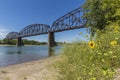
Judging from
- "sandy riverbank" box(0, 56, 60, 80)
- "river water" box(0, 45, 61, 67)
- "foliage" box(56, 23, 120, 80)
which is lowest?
"river water" box(0, 45, 61, 67)

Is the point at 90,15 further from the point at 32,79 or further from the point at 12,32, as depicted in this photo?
the point at 12,32

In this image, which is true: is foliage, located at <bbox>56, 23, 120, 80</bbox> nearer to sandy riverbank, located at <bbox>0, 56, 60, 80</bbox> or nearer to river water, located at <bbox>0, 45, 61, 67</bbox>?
sandy riverbank, located at <bbox>0, 56, 60, 80</bbox>

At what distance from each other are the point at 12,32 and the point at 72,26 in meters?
87.2

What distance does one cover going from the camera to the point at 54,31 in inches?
3713

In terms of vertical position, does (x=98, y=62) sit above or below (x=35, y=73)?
above

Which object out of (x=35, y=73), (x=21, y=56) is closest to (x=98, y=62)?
(x=35, y=73)

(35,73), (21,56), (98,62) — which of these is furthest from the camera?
(21,56)

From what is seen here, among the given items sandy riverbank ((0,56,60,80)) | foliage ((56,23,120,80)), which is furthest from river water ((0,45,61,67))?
foliage ((56,23,120,80))

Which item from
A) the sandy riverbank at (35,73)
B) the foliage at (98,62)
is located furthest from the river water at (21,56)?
the foliage at (98,62)

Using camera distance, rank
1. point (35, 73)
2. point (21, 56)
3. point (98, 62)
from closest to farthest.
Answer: point (98, 62) → point (35, 73) → point (21, 56)

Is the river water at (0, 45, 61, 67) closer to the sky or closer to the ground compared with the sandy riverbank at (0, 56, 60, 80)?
closer to the ground

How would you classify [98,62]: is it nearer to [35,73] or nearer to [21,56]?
[35,73]

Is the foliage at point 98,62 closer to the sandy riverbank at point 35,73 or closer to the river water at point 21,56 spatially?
the sandy riverbank at point 35,73

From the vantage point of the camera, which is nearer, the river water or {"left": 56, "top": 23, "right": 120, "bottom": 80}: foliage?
{"left": 56, "top": 23, "right": 120, "bottom": 80}: foliage
